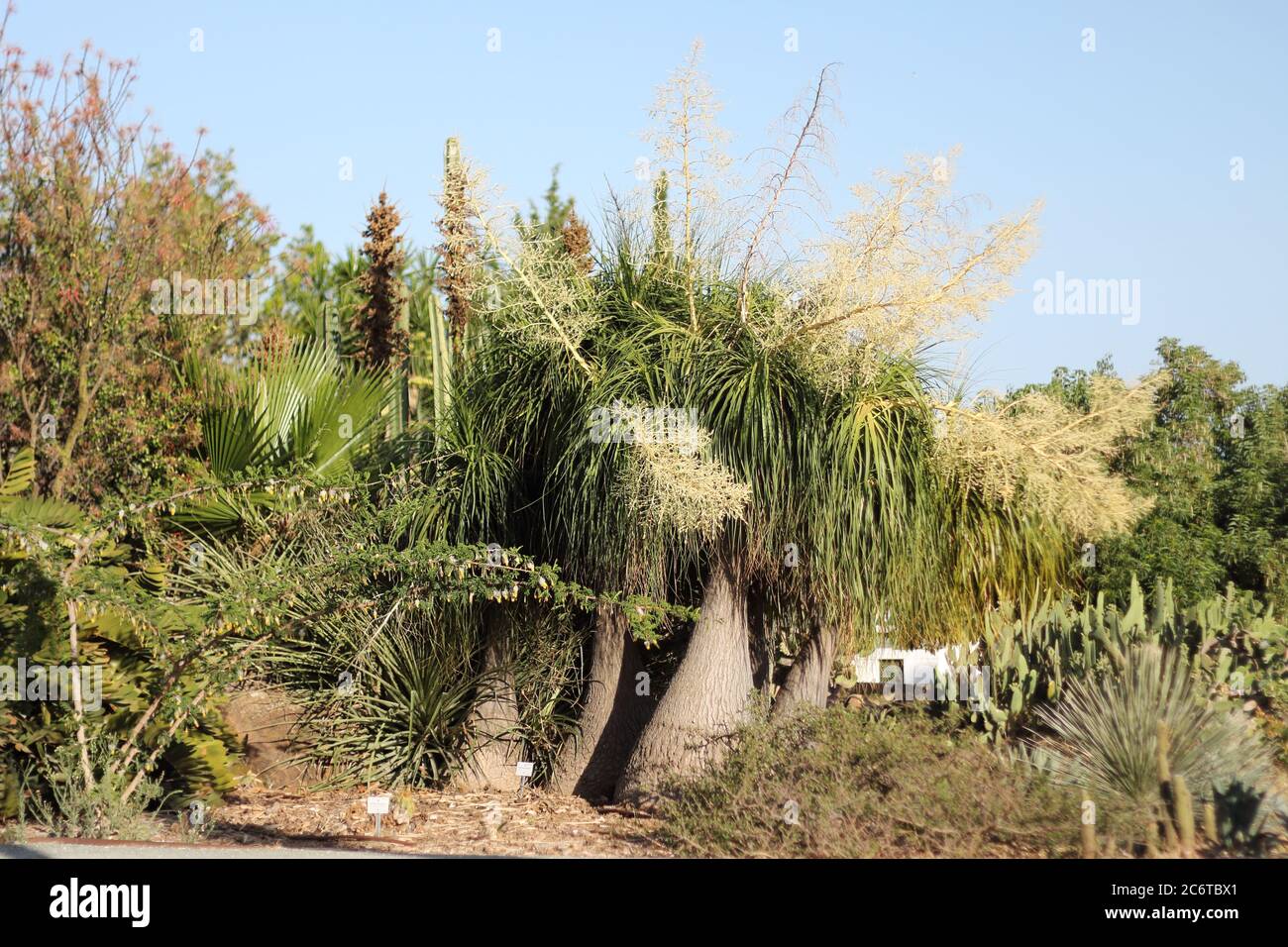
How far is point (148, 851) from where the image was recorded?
6199mm

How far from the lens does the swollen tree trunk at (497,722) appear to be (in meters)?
9.62

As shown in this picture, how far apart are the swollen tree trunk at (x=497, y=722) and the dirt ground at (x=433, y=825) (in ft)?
0.81

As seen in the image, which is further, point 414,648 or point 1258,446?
point 1258,446

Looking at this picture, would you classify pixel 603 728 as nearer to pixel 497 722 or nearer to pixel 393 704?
pixel 497 722

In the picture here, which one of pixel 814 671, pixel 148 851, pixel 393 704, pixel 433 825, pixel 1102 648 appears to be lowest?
pixel 433 825

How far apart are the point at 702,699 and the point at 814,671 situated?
37.7 inches

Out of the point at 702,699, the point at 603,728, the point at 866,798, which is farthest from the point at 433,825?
the point at 866,798

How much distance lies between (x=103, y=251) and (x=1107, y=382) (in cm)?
858

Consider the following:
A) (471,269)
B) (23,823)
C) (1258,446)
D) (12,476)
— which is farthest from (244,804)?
(1258,446)

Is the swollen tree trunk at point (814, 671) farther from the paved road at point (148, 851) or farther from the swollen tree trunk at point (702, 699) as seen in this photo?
the paved road at point (148, 851)

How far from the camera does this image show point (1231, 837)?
6.31 meters

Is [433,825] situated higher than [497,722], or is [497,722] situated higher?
[497,722]

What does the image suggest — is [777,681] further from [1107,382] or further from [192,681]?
[192,681]

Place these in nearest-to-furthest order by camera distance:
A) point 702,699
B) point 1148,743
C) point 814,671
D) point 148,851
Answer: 1. point 148,851
2. point 1148,743
3. point 702,699
4. point 814,671
